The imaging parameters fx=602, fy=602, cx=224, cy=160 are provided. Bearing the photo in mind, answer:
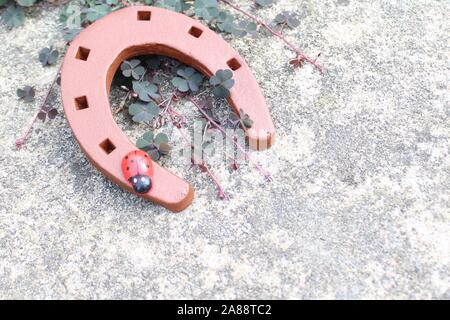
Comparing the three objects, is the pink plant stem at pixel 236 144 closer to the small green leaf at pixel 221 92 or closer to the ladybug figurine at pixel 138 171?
the small green leaf at pixel 221 92

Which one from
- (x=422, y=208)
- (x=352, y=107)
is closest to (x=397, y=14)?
(x=352, y=107)

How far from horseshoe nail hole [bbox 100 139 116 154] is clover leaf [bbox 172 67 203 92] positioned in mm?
262

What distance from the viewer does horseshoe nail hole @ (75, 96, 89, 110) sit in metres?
1.52

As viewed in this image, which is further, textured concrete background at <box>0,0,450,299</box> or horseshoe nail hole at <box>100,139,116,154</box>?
horseshoe nail hole at <box>100,139,116,154</box>

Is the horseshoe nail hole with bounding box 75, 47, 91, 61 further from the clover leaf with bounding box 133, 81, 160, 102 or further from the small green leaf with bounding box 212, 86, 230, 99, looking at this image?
the small green leaf with bounding box 212, 86, 230, 99

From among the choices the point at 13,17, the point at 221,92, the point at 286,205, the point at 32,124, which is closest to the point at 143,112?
the point at 221,92

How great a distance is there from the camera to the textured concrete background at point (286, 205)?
1.35 meters

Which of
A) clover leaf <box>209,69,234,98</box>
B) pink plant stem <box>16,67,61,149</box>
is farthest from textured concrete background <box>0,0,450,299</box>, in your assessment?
clover leaf <box>209,69,234,98</box>

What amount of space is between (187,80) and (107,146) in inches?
11.9

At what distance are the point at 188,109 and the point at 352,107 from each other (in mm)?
437

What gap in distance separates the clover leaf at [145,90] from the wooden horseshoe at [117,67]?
7cm

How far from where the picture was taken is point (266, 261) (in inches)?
53.9
